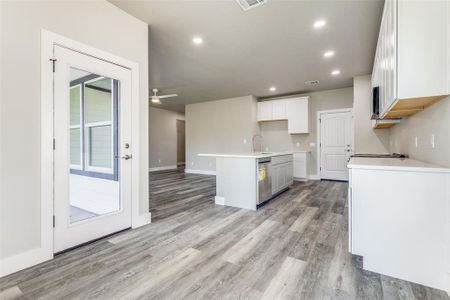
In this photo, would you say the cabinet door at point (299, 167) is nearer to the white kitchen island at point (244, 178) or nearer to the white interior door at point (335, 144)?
the white interior door at point (335, 144)

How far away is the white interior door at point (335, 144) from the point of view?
6.01 m

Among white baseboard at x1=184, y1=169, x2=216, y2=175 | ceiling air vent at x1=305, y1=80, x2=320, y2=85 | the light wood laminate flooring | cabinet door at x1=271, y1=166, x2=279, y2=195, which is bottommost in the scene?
the light wood laminate flooring

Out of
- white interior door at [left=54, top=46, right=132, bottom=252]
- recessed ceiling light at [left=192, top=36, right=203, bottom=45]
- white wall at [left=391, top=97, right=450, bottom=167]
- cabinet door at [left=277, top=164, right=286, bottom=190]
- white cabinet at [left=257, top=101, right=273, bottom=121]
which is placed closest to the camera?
white wall at [left=391, top=97, right=450, bottom=167]

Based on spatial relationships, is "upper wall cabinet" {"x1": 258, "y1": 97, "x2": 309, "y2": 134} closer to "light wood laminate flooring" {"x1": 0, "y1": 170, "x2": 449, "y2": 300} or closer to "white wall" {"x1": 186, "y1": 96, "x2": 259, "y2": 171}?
"white wall" {"x1": 186, "y1": 96, "x2": 259, "y2": 171}

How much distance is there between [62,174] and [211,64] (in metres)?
3.31

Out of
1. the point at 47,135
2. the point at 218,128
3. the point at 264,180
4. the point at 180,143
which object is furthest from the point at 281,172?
the point at 180,143

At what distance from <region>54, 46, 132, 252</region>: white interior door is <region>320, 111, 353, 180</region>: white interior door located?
558 cm

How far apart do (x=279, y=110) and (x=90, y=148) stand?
218 inches

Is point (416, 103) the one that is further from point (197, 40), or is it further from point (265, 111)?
point (265, 111)

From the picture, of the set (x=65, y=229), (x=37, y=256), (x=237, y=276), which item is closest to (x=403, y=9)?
(x=237, y=276)

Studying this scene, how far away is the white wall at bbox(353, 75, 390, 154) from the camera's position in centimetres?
476

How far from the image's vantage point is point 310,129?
256 inches

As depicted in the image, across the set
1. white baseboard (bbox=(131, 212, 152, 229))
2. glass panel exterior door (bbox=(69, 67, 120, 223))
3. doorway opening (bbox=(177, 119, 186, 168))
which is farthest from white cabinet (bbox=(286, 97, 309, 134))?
doorway opening (bbox=(177, 119, 186, 168))

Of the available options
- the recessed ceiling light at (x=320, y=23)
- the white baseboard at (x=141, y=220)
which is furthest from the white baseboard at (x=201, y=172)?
the recessed ceiling light at (x=320, y=23)
